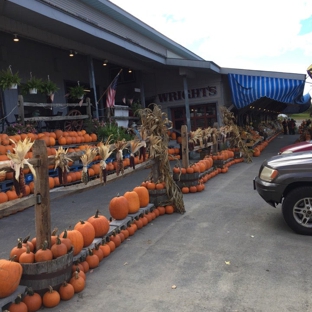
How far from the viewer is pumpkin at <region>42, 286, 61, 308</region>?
3.28 m

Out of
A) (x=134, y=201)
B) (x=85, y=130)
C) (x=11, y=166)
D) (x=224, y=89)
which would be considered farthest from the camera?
(x=224, y=89)

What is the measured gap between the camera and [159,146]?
632 cm

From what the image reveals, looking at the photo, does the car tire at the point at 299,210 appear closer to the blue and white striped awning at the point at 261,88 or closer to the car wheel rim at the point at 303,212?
the car wheel rim at the point at 303,212

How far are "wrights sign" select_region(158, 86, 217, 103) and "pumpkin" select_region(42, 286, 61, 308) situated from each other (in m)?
14.2

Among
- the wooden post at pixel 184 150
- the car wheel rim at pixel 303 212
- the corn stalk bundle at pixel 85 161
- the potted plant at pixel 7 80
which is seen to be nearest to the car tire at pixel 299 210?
the car wheel rim at pixel 303 212

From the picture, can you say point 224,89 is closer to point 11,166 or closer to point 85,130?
point 85,130

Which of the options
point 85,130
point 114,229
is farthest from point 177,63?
point 114,229

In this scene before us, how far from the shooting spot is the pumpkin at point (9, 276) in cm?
300

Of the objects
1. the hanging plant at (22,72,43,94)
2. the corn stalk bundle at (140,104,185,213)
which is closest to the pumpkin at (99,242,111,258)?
the corn stalk bundle at (140,104,185,213)

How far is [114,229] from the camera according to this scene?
4898 mm

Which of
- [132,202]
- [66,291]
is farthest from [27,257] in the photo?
[132,202]

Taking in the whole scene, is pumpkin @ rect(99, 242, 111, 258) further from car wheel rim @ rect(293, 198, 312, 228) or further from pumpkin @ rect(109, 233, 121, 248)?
car wheel rim @ rect(293, 198, 312, 228)

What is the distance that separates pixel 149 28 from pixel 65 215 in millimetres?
13216

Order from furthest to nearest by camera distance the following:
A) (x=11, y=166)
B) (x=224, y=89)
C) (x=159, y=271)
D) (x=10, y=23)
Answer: (x=224, y=89)
(x=10, y=23)
(x=159, y=271)
(x=11, y=166)
